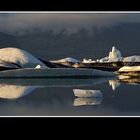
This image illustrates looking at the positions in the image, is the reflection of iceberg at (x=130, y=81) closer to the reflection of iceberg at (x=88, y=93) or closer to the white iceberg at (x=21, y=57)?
the reflection of iceberg at (x=88, y=93)

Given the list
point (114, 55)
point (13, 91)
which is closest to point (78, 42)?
point (114, 55)

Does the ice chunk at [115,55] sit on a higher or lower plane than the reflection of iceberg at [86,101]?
higher

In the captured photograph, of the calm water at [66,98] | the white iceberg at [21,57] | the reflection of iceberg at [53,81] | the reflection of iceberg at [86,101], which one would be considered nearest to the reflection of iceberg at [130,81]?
the calm water at [66,98]

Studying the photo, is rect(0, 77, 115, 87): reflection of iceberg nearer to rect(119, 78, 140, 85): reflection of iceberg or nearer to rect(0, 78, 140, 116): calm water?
rect(0, 78, 140, 116): calm water

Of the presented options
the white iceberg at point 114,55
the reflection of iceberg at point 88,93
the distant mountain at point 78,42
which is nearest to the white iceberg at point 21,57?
the distant mountain at point 78,42

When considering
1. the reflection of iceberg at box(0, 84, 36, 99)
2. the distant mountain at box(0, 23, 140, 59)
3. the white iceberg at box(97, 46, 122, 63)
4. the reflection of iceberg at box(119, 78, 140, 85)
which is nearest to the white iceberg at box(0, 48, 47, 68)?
the distant mountain at box(0, 23, 140, 59)

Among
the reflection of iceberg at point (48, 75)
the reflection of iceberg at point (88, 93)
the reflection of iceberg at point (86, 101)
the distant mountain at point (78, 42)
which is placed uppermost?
the distant mountain at point (78, 42)
